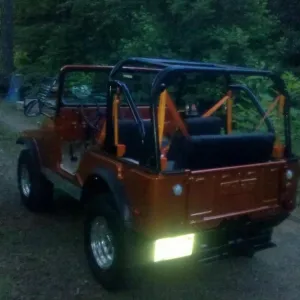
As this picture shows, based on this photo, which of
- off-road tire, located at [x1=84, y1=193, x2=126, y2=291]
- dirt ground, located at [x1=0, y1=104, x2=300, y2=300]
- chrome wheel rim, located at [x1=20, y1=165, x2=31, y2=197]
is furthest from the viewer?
chrome wheel rim, located at [x1=20, y1=165, x2=31, y2=197]

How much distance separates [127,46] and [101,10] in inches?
86.1

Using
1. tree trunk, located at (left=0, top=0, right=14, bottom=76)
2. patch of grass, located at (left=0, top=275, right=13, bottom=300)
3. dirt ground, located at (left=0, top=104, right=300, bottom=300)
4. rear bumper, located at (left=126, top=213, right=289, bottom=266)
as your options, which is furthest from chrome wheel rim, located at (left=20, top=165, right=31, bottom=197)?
tree trunk, located at (left=0, top=0, right=14, bottom=76)

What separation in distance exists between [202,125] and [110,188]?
122cm

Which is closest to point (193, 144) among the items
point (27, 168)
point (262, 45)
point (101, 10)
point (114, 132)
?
point (114, 132)

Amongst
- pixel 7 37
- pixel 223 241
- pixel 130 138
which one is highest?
pixel 7 37

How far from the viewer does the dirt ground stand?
4.24 m

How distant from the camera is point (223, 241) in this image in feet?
13.6

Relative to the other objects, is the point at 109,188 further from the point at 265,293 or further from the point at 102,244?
the point at 265,293

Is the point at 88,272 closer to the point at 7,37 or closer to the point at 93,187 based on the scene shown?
the point at 93,187

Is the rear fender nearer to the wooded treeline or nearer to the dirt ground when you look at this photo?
the dirt ground

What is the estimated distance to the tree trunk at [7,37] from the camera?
56.7 feet

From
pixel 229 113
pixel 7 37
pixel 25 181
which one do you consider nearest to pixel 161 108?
pixel 229 113

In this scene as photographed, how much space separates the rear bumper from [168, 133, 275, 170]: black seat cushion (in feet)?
1.66

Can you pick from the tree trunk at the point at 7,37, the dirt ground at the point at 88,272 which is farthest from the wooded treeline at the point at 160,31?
the dirt ground at the point at 88,272
